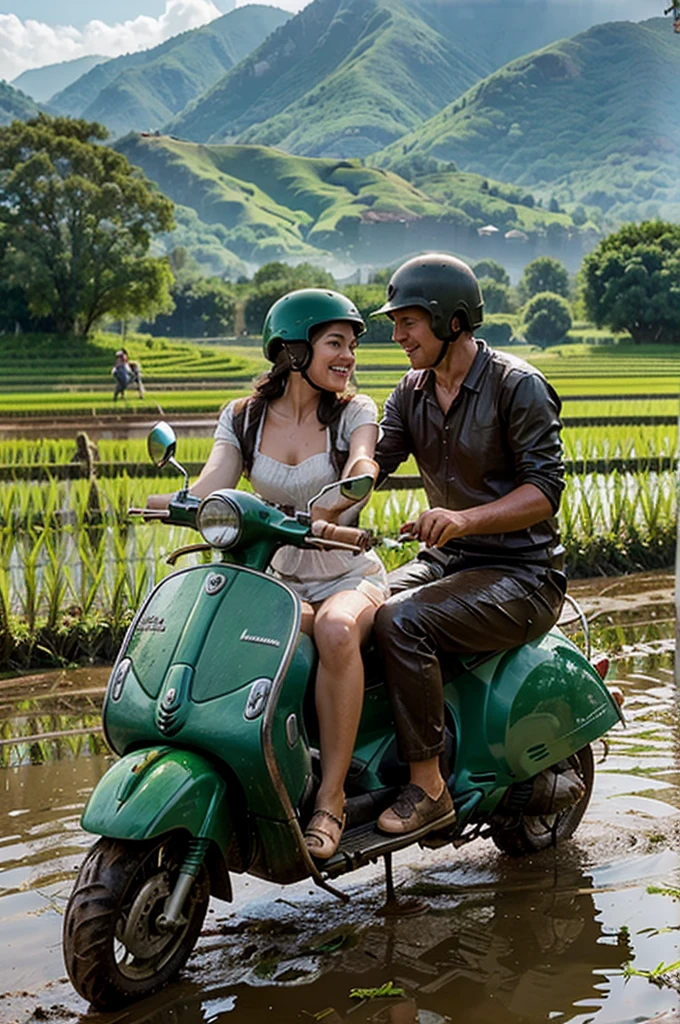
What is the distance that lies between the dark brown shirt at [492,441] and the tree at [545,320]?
49.3 feet

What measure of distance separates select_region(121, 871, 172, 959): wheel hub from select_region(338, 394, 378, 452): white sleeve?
42.2 inches

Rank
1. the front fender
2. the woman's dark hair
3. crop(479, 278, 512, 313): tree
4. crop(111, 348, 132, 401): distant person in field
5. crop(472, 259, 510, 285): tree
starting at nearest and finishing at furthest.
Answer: the front fender, the woman's dark hair, crop(111, 348, 132, 401): distant person in field, crop(479, 278, 512, 313): tree, crop(472, 259, 510, 285): tree

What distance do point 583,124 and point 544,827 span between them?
2114cm

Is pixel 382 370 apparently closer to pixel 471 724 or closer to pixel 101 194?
pixel 101 194

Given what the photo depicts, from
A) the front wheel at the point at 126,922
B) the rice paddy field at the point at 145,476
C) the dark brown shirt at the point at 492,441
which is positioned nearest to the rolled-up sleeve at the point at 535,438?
the dark brown shirt at the point at 492,441

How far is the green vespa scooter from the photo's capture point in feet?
9.18

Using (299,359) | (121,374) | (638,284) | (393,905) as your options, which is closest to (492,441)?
(299,359)

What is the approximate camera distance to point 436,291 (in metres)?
3.37

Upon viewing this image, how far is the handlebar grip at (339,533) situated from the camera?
9.46 ft

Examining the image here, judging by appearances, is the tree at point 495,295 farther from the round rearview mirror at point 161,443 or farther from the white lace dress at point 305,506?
the round rearview mirror at point 161,443

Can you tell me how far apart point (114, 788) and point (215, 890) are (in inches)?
13.1

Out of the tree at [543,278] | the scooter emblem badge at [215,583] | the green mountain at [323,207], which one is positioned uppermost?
the green mountain at [323,207]

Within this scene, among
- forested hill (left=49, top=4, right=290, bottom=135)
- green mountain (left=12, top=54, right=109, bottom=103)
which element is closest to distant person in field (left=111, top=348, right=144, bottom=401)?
green mountain (left=12, top=54, right=109, bottom=103)

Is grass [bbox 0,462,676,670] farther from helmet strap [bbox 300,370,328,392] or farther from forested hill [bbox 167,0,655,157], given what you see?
forested hill [bbox 167,0,655,157]
